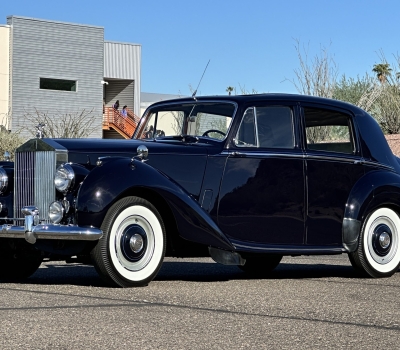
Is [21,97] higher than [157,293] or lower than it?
higher

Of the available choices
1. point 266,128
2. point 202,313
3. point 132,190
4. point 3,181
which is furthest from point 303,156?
point 202,313

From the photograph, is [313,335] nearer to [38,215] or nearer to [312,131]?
[38,215]

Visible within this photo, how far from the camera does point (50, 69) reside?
42969 mm

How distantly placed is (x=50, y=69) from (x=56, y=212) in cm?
3625

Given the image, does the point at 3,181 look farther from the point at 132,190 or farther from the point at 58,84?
the point at 58,84

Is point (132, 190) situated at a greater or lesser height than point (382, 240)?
greater

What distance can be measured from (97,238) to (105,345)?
2461 millimetres

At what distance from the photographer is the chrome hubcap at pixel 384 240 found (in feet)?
29.9

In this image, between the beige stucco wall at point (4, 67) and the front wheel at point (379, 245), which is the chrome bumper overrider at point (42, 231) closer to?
the front wheel at point (379, 245)

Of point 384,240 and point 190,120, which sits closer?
point 190,120

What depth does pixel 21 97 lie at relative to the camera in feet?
137

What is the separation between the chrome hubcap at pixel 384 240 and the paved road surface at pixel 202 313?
1.20ft

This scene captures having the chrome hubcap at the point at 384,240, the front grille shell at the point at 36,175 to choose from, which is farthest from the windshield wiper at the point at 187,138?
the chrome hubcap at the point at 384,240

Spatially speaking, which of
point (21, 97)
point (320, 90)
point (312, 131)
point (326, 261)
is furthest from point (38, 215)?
point (21, 97)
